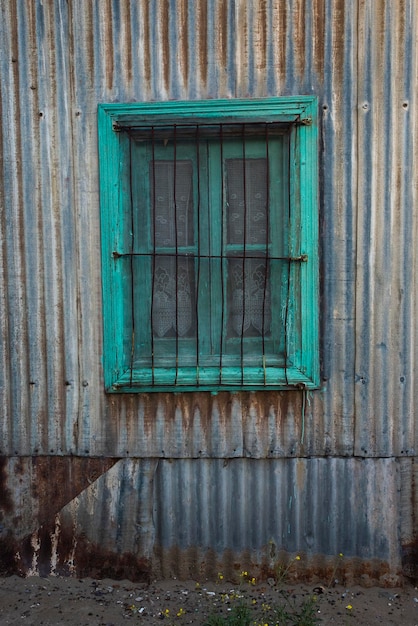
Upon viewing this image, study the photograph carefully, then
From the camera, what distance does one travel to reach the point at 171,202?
126 inches

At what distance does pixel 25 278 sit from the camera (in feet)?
10.5

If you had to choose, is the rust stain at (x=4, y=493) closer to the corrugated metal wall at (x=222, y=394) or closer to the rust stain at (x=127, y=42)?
the corrugated metal wall at (x=222, y=394)

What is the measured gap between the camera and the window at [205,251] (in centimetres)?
309

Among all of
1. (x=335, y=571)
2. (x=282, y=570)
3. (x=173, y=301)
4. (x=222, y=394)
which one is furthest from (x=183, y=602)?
(x=173, y=301)

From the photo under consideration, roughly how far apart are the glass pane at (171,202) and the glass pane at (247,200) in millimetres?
221

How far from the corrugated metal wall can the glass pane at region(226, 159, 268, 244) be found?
335mm

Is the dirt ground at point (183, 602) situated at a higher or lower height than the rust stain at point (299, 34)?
lower

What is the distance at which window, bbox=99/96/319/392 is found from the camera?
309 centimetres

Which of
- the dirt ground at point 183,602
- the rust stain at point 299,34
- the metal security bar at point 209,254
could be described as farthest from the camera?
the metal security bar at point 209,254

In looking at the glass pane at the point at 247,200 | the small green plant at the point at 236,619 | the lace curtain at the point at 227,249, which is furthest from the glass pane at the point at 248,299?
the small green plant at the point at 236,619

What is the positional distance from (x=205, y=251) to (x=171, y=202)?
1.09 ft

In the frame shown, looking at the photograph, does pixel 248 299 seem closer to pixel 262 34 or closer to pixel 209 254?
pixel 209 254

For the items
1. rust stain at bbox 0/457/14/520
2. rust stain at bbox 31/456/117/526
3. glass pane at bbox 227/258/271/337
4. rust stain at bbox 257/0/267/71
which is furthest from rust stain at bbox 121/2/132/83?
rust stain at bbox 0/457/14/520

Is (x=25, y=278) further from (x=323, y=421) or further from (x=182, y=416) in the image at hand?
(x=323, y=421)
